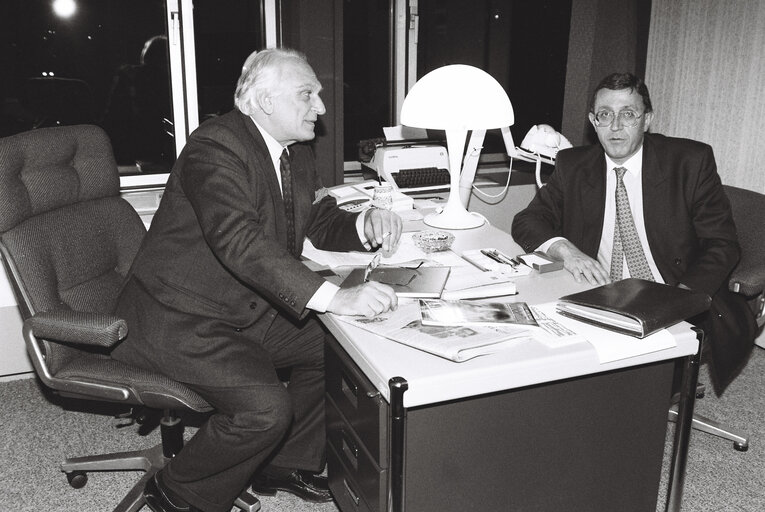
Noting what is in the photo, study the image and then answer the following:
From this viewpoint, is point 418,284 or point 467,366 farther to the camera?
point 418,284

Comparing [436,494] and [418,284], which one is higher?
[418,284]

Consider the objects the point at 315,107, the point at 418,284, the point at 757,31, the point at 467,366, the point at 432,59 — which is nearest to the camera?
the point at 467,366

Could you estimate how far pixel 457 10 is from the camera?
158 inches

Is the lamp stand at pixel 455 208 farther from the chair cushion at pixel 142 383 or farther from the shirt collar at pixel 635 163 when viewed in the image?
the chair cushion at pixel 142 383


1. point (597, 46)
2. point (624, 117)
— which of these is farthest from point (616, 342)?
point (597, 46)

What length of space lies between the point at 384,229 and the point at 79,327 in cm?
91

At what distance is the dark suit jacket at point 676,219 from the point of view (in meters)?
2.11

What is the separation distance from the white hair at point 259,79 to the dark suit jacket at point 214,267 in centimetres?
4

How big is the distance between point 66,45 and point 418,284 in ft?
7.66

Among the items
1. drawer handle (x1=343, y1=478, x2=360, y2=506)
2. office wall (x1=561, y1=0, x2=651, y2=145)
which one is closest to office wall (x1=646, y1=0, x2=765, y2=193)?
office wall (x1=561, y1=0, x2=651, y2=145)

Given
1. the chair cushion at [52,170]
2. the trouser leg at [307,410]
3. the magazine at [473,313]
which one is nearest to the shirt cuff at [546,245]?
the magazine at [473,313]

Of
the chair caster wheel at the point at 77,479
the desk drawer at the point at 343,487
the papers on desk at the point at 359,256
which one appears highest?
the papers on desk at the point at 359,256

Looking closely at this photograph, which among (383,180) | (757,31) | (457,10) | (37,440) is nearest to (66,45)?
(383,180)

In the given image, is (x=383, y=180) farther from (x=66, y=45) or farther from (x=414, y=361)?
(x=414, y=361)
